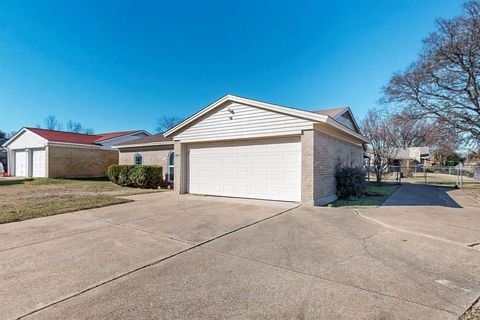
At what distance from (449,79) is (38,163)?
1326 inches

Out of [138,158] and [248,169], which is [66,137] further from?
[248,169]

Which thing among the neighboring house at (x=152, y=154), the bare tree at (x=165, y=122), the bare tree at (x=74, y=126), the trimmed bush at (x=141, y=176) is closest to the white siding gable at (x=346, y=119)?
the neighboring house at (x=152, y=154)

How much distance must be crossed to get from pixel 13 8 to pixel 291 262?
13911 millimetres

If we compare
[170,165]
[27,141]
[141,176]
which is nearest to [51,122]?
[27,141]

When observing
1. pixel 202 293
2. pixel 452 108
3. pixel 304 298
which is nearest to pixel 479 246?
pixel 304 298

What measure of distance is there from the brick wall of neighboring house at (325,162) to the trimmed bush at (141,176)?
34.0ft

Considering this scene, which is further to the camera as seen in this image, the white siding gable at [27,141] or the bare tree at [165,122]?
the bare tree at [165,122]

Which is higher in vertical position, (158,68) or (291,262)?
(158,68)

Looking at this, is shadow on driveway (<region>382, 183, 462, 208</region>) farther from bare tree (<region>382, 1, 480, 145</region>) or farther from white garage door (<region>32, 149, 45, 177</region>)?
white garage door (<region>32, 149, 45, 177</region>)

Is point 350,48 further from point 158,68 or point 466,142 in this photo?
point 466,142

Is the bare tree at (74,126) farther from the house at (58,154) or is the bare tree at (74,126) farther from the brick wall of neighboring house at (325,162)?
the brick wall of neighboring house at (325,162)

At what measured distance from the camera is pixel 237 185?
10.6 metres

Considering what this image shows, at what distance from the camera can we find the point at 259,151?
10.1 m

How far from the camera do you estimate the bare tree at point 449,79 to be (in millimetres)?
16344
